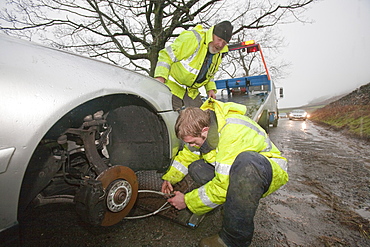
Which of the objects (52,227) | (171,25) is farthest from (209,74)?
(171,25)

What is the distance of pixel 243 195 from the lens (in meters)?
Answer: 1.13

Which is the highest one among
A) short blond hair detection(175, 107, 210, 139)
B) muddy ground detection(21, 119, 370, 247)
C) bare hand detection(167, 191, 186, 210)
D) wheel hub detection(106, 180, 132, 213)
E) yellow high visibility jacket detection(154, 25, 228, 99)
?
yellow high visibility jacket detection(154, 25, 228, 99)

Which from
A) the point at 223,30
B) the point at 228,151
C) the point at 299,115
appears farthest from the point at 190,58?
the point at 299,115

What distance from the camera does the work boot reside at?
1207 mm

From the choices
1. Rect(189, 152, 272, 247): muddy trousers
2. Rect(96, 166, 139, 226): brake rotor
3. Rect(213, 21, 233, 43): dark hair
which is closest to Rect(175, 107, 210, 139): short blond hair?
Rect(189, 152, 272, 247): muddy trousers

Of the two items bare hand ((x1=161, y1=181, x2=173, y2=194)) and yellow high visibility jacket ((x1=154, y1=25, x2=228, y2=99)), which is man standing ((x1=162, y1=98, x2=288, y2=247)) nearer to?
bare hand ((x1=161, y1=181, x2=173, y2=194))

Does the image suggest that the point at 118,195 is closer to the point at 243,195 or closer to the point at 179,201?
the point at 179,201

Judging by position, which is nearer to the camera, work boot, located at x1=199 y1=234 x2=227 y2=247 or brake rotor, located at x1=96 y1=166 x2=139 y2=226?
brake rotor, located at x1=96 y1=166 x2=139 y2=226

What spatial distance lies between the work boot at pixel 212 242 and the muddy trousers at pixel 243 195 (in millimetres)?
39

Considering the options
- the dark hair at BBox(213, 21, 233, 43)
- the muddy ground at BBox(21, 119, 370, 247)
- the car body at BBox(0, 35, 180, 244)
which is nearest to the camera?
the car body at BBox(0, 35, 180, 244)

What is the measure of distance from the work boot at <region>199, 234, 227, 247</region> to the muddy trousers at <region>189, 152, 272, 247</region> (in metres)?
0.04

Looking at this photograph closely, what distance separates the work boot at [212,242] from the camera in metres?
1.21

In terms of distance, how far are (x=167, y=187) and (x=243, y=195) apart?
75cm

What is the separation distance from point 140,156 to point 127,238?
63 centimetres
